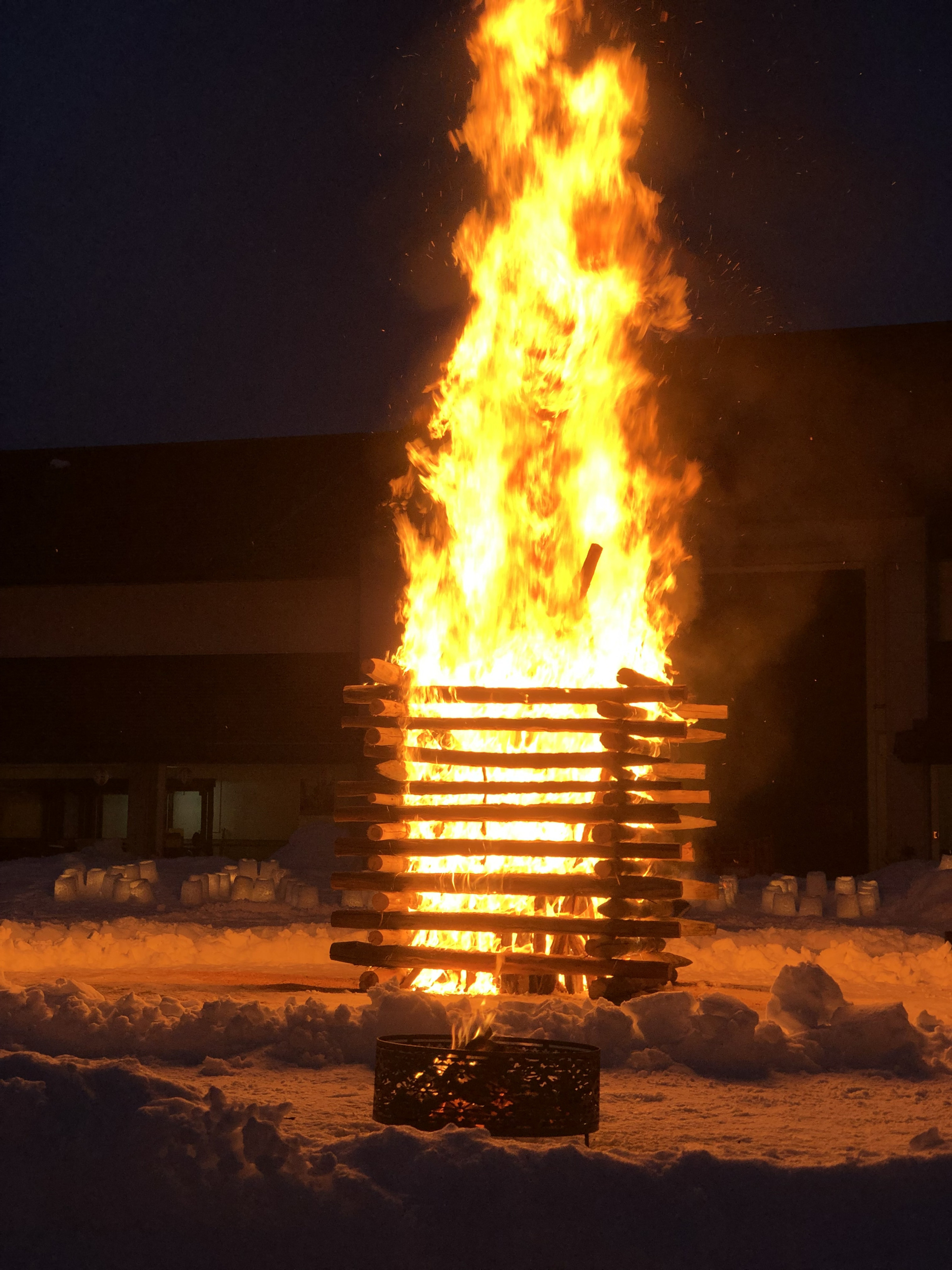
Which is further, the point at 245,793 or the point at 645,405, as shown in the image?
the point at 245,793

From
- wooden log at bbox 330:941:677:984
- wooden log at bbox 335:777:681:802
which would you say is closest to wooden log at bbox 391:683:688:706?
wooden log at bbox 335:777:681:802

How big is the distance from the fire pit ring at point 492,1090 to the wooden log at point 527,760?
378cm

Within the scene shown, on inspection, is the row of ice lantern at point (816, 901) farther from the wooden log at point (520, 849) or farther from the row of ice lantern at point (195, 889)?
the wooden log at point (520, 849)

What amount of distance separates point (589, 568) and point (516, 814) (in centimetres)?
191

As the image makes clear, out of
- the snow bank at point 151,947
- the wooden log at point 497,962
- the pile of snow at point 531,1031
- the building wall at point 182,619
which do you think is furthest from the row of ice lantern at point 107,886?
the pile of snow at point 531,1031

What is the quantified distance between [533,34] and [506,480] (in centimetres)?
356

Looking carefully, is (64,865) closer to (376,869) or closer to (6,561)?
(6,561)

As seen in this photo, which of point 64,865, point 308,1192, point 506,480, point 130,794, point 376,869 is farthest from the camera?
point 130,794

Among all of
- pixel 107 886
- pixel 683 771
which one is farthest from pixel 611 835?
pixel 107 886

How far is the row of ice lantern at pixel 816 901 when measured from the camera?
15297 millimetres

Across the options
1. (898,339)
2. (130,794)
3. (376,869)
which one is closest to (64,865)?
(130,794)

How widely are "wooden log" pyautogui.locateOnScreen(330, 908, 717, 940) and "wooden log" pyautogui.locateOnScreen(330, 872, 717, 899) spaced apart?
170mm

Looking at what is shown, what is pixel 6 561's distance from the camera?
1067 inches

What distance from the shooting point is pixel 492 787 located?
9.51m
